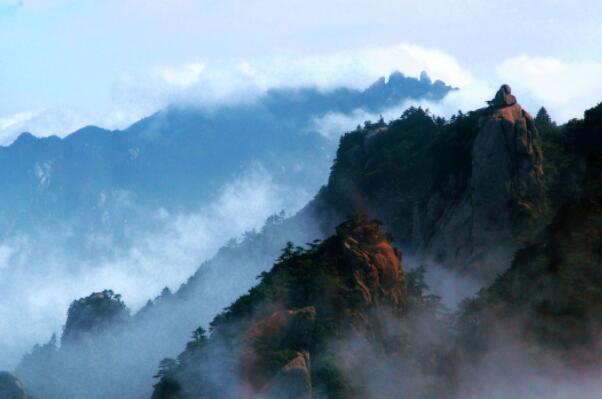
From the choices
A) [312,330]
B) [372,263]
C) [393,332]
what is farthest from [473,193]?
[312,330]

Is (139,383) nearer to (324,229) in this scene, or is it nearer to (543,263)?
(324,229)

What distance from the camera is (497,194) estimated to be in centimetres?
7200

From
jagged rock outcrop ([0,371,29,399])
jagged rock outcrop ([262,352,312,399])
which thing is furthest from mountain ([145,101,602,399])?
jagged rock outcrop ([0,371,29,399])

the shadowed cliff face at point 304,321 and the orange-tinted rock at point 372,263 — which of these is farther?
the orange-tinted rock at point 372,263

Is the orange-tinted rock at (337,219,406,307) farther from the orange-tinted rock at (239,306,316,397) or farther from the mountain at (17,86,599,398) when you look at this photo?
the orange-tinted rock at (239,306,316,397)

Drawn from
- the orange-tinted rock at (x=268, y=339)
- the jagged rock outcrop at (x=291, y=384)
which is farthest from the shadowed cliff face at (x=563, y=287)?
the jagged rock outcrop at (x=291, y=384)

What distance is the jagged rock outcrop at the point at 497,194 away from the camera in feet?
231

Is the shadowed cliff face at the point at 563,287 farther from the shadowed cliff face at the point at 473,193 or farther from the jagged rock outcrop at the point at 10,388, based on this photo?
the jagged rock outcrop at the point at 10,388

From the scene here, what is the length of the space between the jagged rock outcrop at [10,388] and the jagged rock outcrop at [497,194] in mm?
46896

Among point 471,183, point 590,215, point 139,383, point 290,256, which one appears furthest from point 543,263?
point 139,383

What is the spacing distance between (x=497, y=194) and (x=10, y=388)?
182 feet

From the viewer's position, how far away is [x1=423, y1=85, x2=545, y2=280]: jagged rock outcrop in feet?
231

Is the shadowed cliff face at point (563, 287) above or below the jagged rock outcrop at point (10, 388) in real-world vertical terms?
above

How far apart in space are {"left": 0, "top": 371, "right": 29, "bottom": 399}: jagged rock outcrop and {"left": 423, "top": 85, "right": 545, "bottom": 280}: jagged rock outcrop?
46.9 metres
